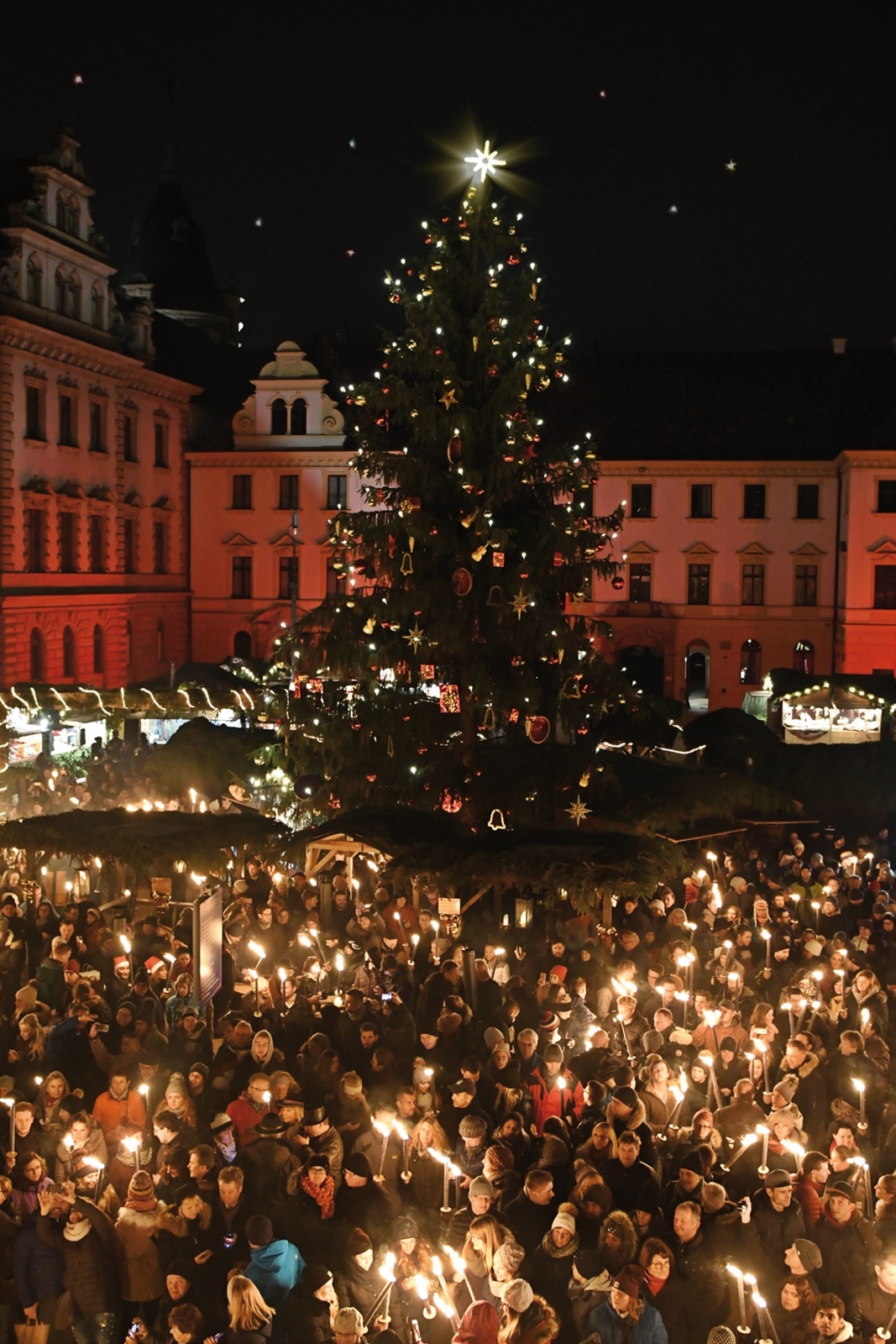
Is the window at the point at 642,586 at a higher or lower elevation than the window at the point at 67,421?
lower

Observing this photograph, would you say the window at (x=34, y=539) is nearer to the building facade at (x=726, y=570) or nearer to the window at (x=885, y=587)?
the building facade at (x=726, y=570)

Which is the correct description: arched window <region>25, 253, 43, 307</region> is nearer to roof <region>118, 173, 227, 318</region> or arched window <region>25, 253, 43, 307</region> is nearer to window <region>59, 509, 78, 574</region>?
window <region>59, 509, 78, 574</region>

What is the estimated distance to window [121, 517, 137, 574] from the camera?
40719 mm

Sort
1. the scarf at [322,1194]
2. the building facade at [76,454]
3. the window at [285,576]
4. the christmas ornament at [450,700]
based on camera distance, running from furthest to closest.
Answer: the window at [285,576] < the building facade at [76,454] < the christmas ornament at [450,700] < the scarf at [322,1194]

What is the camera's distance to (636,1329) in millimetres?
6906

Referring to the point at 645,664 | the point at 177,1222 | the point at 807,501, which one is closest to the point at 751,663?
the point at 645,664

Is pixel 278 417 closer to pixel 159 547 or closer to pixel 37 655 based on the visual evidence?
pixel 159 547

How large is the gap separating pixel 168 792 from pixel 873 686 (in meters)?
14.8

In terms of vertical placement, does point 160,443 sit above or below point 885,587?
above

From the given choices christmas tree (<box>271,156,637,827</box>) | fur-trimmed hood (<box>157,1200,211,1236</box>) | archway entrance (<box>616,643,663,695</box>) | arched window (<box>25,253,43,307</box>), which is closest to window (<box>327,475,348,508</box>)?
archway entrance (<box>616,643,663,695</box>)

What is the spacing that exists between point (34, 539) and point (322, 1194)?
29579 mm

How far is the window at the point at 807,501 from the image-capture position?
42.0 meters

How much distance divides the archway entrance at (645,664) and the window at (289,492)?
11849 mm

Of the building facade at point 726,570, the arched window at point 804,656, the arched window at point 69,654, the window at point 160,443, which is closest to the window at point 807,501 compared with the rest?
the building facade at point 726,570
